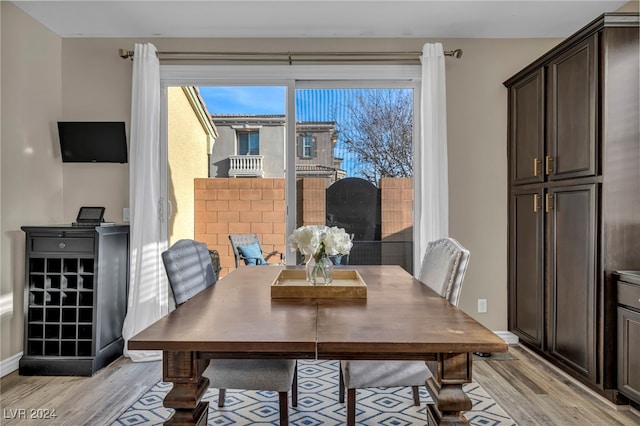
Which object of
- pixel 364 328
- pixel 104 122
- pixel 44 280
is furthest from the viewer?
pixel 104 122

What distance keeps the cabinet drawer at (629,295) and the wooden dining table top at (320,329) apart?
1153mm

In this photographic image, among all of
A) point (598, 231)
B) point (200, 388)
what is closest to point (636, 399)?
point (598, 231)

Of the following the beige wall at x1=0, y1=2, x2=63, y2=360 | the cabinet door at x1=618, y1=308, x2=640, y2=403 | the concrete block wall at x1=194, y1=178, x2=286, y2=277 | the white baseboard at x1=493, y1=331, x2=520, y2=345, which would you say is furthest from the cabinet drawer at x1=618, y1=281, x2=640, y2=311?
the beige wall at x1=0, y1=2, x2=63, y2=360

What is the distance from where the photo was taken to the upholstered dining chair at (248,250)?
3.93 meters

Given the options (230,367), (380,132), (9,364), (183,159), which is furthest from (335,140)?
(9,364)

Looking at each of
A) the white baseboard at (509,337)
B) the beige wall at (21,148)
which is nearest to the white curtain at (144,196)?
the beige wall at (21,148)

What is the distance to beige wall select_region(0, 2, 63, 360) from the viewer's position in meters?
2.90

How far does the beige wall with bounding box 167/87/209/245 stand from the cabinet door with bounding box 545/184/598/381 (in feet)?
9.61

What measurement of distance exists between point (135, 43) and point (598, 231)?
3615 millimetres

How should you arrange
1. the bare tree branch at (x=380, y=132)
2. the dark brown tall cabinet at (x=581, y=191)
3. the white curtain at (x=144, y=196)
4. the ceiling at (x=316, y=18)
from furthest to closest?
1. the bare tree branch at (x=380, y=132)
2. the white curtain at (x=144, y=196)
3. the ceiling at (x=316, y=18)
4. the dark brown tall cabinet at (x=581, y=191)

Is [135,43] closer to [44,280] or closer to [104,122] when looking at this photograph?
[104,122]

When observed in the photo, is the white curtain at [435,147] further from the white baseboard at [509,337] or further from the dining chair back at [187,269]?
the dining chair back at [187,269]

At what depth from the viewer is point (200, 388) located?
1382mm

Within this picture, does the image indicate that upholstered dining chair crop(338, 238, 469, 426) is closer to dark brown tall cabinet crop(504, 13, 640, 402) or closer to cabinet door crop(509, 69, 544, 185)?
dark brown tall cabinet crop(504, 13, 640, 402)
